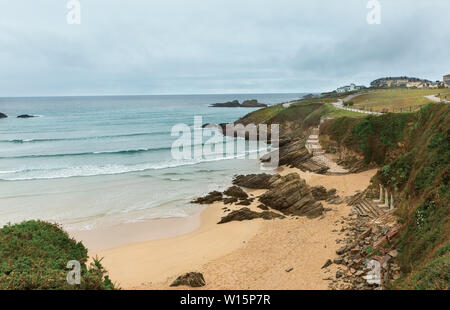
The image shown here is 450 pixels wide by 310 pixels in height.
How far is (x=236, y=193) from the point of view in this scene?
2602cm

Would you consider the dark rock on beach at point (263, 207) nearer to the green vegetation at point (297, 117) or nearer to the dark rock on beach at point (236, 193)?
the dark rock on beach at point (236, 193)

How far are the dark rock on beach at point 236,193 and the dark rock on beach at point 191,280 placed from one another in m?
12.3

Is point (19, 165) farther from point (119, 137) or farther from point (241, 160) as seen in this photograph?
point (241, 160)

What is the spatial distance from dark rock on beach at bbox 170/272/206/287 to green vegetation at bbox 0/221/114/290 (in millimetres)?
4734

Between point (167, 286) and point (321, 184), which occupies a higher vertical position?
point (321, 184)

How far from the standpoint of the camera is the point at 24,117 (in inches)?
4269

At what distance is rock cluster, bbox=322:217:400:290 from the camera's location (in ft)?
37.0

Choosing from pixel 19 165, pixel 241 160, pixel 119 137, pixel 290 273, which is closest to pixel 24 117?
pixel 119 137

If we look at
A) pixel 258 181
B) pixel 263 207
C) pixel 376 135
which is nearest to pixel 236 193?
pixel 258 181

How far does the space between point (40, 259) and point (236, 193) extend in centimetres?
1847
